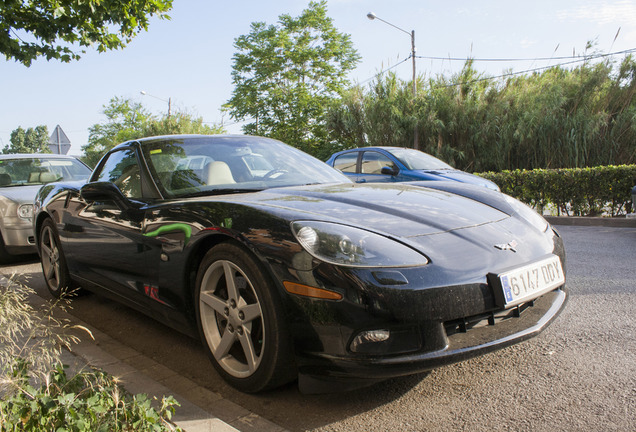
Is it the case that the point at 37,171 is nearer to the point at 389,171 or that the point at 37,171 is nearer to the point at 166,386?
the point at 389,171

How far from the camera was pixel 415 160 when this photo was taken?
31.2ft

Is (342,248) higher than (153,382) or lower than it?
higher

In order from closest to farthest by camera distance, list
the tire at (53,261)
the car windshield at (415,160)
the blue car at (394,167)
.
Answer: the tire at (53,261), the blue car at (394,167), the car windshield at (415,160)

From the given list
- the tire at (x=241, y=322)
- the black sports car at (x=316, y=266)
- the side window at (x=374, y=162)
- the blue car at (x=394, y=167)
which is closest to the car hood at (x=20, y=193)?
the black sports car at (x=316, y=266)

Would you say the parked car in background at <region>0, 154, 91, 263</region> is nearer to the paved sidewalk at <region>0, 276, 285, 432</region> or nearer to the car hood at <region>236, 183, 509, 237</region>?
the paved sidewalk at <region>0, 276, 285, 432</region>

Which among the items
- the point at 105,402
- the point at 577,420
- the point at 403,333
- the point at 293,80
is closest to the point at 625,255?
the point at 577,420

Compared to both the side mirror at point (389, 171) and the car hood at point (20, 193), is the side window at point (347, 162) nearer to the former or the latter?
the side mirror at point (389, 171)

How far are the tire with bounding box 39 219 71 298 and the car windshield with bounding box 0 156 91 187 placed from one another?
2.92m

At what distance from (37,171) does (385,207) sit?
20.9ft

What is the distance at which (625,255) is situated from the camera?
570 centimetres

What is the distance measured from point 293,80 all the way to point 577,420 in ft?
117

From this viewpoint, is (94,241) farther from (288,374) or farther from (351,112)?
(351,112)

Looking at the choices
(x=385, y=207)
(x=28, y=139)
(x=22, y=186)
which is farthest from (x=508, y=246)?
(x=28, y=139)

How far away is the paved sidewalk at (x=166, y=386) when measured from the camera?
217cm
